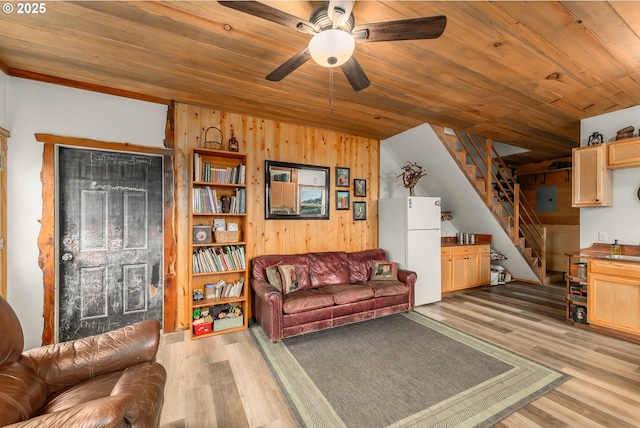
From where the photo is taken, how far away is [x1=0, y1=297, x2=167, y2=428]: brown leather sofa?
1.02 m

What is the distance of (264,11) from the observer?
1.40 m

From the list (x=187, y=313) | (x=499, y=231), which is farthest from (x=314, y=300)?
(x=499, y=231)

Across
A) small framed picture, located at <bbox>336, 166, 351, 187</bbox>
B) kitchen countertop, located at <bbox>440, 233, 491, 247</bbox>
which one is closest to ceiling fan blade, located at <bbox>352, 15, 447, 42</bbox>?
small framed picture, located at <bbox>336, 166, 351, 187</bbox>

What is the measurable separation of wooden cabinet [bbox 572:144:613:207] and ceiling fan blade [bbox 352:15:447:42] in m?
3.28

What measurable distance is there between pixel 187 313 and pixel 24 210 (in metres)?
1.87

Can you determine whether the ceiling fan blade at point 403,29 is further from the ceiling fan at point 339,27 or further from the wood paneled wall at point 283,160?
the wood paneled wall at point 283,160

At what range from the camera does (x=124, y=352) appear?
5.21 ft

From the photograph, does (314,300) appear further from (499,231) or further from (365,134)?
(499,231)

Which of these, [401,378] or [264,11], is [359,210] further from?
[264,11]

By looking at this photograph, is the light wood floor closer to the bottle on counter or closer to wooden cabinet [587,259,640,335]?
wooden cabinet [587,259,640,335]

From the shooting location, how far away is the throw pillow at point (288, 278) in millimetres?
3258

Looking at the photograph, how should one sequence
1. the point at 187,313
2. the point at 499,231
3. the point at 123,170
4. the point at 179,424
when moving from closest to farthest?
the point at 179,424 → the point at 123,170 → the point at 187,313 → the point at 499,231

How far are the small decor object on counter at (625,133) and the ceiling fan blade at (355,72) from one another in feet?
11.3

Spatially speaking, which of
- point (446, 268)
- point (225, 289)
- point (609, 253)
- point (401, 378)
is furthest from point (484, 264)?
point (225, 289)
